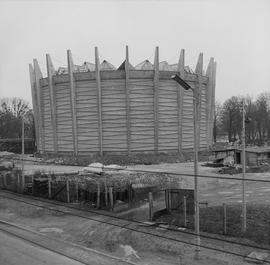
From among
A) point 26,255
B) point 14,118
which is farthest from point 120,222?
point 14,118

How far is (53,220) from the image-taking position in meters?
22.0

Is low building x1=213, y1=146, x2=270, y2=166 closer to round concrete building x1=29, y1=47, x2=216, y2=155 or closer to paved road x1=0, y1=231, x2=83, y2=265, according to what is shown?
round concrete building x1=29, y1=47, x2=216, y2=155

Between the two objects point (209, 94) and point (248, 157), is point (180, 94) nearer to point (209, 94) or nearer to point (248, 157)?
point (209, 94)

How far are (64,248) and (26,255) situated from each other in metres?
1.61

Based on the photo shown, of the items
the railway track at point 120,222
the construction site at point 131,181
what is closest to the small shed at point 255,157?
the construction site at point 131,181

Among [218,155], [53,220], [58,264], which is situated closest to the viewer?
[58,264]

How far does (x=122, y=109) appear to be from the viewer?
6094cm

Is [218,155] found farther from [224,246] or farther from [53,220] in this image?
[224,246]

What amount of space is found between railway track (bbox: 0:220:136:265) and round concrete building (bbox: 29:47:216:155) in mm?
40689

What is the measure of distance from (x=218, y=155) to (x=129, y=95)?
15563 mm

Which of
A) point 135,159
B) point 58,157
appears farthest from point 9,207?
point 58,157

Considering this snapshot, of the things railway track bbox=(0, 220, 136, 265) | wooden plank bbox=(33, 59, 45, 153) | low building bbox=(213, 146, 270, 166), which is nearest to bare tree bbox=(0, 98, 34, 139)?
wooden plank bbox=(33, 59, 45, 153)

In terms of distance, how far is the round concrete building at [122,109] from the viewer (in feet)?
199

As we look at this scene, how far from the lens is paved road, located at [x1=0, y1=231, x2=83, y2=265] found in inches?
573
